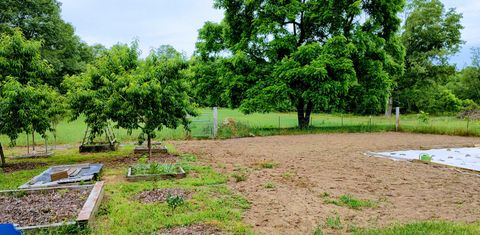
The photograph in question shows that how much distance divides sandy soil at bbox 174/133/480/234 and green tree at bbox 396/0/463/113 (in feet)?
77.1

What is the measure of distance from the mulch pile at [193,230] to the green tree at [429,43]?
102ft

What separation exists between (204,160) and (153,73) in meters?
3.12

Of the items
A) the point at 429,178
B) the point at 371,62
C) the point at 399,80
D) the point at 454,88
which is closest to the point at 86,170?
the point at 429,178

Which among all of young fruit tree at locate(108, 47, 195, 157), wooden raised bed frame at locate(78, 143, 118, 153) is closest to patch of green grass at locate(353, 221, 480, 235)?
young fruit tree at locate(108, 47, 195, 157)

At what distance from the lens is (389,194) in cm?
656

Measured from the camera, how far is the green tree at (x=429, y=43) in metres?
31.3

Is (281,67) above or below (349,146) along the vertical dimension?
above

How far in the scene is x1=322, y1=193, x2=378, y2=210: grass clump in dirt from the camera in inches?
228

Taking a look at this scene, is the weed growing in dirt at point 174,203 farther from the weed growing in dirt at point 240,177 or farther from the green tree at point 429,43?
the green tree at point 429,43

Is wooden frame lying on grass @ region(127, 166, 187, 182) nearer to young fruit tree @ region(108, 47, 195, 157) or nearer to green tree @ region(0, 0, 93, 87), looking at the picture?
young fruit tree @ region(108, 47, 195, 157)

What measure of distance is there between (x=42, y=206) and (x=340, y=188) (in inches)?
214

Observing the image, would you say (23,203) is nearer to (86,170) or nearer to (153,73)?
(86,170)

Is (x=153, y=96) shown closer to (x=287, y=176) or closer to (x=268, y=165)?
(x=268, y=165)

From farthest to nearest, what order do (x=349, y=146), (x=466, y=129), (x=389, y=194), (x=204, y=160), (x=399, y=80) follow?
(x=399, y=80)
(x=466, y=129)
(x=349, y=146)
(x=204, y=160)
(x=389, y=194)
